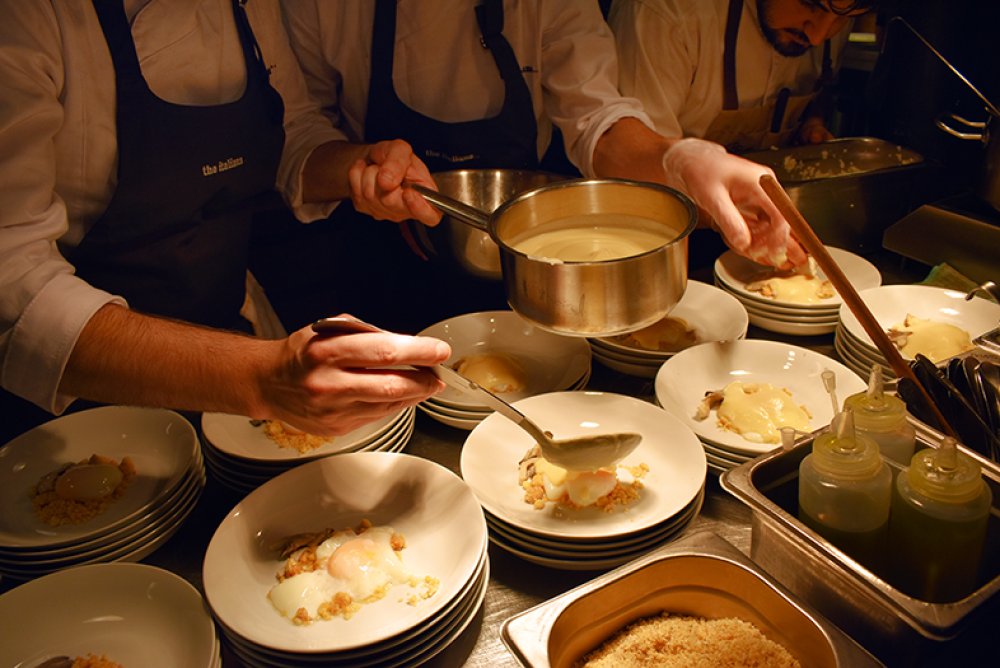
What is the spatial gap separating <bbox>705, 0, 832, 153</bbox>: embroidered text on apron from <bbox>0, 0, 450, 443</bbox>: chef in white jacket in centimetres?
171

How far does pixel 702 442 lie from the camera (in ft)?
5.24

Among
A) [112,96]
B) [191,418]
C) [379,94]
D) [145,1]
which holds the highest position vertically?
[145,1]

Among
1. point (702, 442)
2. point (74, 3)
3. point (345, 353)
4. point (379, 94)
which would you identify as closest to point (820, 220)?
point (702, 442)

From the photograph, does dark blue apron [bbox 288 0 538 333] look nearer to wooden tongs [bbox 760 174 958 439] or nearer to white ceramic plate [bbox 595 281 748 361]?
white ceramic plate [bbox 595 281 748 361]

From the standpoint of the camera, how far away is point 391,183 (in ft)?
6.04

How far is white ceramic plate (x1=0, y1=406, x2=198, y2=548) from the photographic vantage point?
1.46 metres

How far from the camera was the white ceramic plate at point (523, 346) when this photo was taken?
75.5 inches

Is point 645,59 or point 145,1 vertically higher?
point 145,1

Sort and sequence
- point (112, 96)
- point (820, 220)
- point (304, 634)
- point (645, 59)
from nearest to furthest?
1. point (304, 634)
2. point (112, 96)
3. point (820, 220)
4. point (645, 59)

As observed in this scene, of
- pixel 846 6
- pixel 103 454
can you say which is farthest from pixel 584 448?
pixel 846 6

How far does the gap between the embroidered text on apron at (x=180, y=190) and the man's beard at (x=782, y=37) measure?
2.00 metres

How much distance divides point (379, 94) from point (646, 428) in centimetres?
144

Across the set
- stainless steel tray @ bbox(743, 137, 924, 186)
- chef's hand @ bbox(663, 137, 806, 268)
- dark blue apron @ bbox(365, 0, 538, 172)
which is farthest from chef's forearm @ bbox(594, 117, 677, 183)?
stainless steel tray @ bbox(743, 137, 924, 186)

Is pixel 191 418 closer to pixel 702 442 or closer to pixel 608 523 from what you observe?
pixel 608 523
